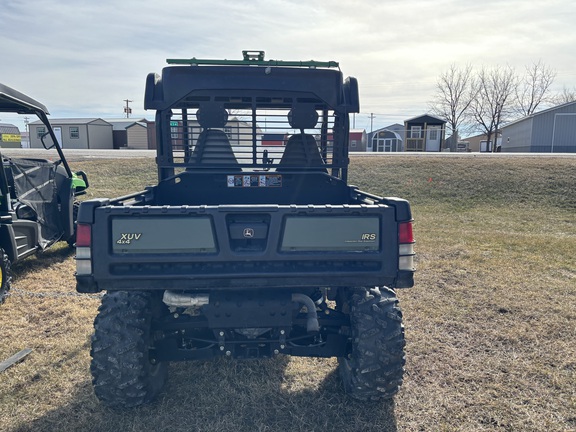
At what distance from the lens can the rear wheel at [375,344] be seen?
9.36ft

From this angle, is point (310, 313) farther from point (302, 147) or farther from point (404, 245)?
point (302, 147)

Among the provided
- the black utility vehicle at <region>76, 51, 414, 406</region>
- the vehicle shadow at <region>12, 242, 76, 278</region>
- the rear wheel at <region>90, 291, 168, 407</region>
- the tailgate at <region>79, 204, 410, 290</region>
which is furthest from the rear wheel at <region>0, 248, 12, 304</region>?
the tailgate at <region>79, 204, 410, 290</region>

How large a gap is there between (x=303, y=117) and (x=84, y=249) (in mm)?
2036

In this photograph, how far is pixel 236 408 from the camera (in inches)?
121

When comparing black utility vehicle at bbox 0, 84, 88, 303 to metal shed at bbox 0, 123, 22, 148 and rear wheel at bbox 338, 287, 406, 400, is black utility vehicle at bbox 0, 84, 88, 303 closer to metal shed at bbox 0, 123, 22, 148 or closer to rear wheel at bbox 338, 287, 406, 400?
metal shed at bbox 0, 123, 22, 148

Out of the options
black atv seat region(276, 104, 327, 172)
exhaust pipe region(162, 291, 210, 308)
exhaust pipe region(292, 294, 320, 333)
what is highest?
black atv seat region(276, 104, 327, 172)

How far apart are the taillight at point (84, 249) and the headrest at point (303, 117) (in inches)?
75.1

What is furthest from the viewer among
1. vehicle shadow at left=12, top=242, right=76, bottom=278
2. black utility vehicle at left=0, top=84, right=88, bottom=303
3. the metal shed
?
the metal shed

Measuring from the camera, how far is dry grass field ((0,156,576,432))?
116 inches

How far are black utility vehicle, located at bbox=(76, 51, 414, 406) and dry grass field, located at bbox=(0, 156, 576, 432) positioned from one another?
0.23 metres

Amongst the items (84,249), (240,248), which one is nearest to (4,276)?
(84,249)

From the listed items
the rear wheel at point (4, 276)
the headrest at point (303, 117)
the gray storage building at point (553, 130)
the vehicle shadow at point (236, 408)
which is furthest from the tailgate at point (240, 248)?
the gray storage building at point (553, 130)

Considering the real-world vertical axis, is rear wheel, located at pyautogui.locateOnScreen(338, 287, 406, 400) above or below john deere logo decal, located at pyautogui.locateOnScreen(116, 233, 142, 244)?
below

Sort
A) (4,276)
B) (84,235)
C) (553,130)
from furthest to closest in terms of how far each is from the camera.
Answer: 1. (553,130)
2. (4,276)
3. (84,235)
